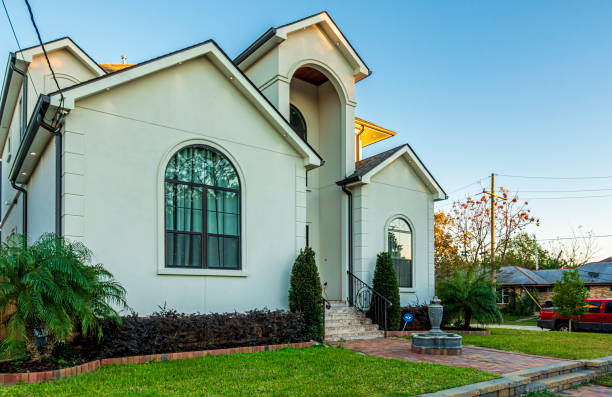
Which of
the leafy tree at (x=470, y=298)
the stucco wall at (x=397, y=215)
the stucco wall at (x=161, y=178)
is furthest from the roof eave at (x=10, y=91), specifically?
the leafy tree at (x=470, y=298)

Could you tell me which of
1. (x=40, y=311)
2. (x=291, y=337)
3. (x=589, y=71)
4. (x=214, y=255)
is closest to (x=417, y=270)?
(x=291, y=337)

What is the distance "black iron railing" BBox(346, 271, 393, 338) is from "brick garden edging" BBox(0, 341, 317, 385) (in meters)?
3.34

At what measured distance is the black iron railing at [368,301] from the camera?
41.3ft

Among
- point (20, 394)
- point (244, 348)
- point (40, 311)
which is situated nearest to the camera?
point (20, 394)

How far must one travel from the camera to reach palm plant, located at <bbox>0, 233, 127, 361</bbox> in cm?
617

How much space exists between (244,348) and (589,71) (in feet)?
48.4

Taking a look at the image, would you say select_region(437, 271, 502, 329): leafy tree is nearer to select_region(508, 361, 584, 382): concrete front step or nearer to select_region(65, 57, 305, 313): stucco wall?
select_region(508, 361, 584, 382): concrete front step

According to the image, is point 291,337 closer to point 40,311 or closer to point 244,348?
point 244,348

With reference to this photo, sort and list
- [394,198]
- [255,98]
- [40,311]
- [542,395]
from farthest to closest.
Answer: [394,198] → [255,98] → [542,395] → [40,311]

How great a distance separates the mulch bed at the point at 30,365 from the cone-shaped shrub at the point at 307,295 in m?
4.94

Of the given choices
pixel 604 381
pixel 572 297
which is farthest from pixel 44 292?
pixel 572 297

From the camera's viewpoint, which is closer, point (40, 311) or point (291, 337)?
point (40, 311)

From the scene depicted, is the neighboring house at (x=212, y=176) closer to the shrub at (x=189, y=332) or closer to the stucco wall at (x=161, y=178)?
the stucco wall at (x=161, y=178)

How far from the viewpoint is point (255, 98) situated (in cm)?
1052
